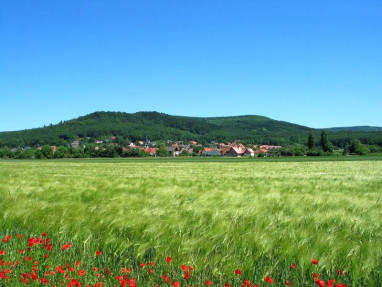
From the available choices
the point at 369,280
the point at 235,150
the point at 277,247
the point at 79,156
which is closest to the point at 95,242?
the point at 277,247

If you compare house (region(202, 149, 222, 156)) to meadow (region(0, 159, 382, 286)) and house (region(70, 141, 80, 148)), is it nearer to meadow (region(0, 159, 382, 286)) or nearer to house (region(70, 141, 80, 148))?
house (region(70, 141, 80, 148))

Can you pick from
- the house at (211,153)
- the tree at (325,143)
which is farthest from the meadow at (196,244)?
the house at (211,153)

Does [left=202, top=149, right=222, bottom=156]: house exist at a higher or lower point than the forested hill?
lower

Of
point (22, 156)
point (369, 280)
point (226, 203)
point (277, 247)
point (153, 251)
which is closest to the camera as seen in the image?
point (369, 280)

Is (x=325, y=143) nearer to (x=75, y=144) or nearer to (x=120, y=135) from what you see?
(x=75, y=144)

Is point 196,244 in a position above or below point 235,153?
above

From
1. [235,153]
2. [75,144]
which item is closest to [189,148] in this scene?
[235,153]

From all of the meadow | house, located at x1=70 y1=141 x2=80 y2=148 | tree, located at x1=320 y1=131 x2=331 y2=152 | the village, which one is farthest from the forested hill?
the meadow

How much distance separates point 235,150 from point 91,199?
126m

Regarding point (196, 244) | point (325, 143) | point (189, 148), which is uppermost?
point (325, 143)

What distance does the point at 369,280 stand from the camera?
3.17 meters

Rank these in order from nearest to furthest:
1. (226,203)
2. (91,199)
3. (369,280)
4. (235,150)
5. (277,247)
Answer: (369,280) < (277,247) < (226,203) < (91,199) < (235,150)

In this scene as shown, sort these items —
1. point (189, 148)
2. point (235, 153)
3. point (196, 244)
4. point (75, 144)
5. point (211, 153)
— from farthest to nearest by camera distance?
point (189, 148)
point (211, 153)
point (75, 144)
point (235, 153)
point (196, 244)

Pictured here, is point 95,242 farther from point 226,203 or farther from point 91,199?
point 91,199
